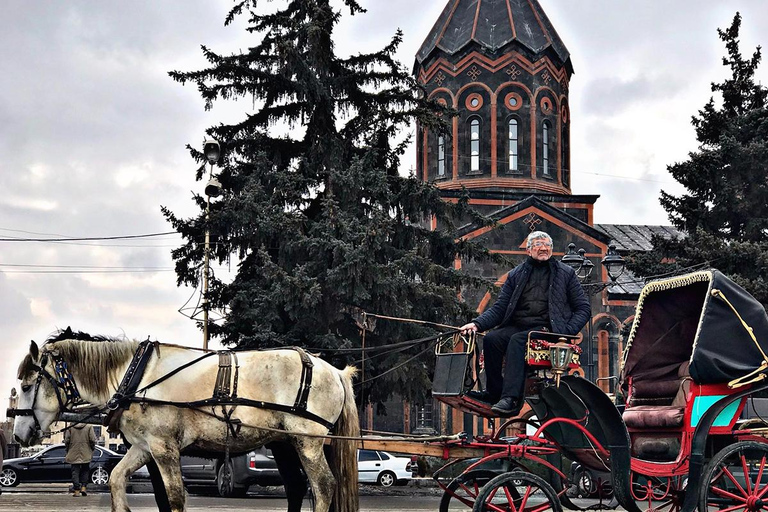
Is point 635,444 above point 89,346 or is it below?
below

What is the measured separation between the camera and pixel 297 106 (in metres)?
24.9

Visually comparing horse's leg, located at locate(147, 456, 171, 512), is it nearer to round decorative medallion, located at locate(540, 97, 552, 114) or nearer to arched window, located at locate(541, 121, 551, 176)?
arched window, located at locate(541, 121, 551, 176)

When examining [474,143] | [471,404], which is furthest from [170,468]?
[474,143]

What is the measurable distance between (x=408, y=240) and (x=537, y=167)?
1808cm

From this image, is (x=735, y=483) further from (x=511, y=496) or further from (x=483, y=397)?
(x=483, y=397)

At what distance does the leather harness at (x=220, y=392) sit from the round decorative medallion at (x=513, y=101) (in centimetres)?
3269

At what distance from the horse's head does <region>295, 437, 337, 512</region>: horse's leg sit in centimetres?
237

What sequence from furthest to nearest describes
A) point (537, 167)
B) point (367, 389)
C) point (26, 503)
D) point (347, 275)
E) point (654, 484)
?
point (537, 167) < point (367, 389) < point (347, 275) < point (26, 503) < point (654, 484)

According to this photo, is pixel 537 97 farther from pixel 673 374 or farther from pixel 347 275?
pixel 673 374

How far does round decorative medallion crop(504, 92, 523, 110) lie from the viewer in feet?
136

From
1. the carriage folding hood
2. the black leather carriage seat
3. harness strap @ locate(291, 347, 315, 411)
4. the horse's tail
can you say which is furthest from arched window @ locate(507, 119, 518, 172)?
harness strap @ locate(291, 347, 315, 411)

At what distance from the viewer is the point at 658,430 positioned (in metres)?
10.4

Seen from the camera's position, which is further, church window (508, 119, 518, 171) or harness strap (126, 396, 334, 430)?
church window (508, 119, 518, 171)

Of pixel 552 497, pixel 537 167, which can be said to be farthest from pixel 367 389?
pixel 537 167
